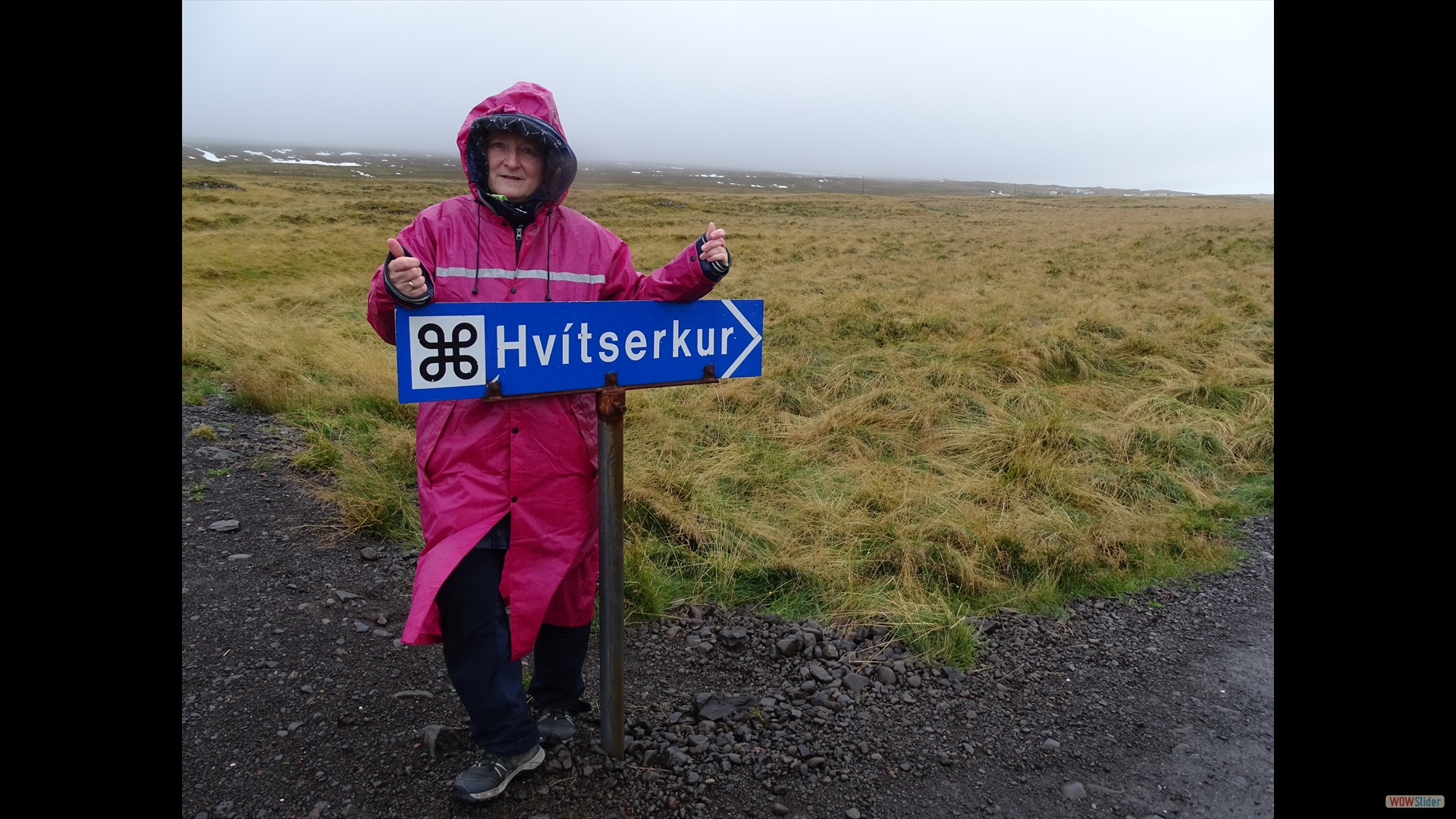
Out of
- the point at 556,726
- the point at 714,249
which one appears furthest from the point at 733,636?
the point at 714,249

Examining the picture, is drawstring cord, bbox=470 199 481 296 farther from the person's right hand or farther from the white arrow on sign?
the white arrow on sign

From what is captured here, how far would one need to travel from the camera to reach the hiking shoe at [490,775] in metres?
2.18

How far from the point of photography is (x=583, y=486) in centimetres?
230

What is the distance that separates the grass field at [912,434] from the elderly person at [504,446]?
119 cm

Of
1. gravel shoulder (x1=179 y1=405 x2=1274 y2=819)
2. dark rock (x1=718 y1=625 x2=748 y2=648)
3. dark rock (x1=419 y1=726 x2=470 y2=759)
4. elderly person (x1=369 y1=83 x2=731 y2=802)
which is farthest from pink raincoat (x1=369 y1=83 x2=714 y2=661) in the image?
dark rock (x1=718 y1=625 x2=748 y2=648)

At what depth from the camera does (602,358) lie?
2174 millimetres

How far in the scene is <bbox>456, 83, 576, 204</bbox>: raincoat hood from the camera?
216 centimetres

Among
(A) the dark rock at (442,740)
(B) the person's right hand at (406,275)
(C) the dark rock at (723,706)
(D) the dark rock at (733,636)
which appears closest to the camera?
(B) the person's right hand at (406,275)

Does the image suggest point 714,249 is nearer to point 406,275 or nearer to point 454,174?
point 406,275

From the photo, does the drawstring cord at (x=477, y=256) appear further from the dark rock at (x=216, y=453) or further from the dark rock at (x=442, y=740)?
the dark rock at (x=216, y=453)

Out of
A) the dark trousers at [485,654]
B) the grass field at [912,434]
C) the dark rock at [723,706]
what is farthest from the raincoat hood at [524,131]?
the grass field at [912,434]

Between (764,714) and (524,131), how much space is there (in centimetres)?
199
